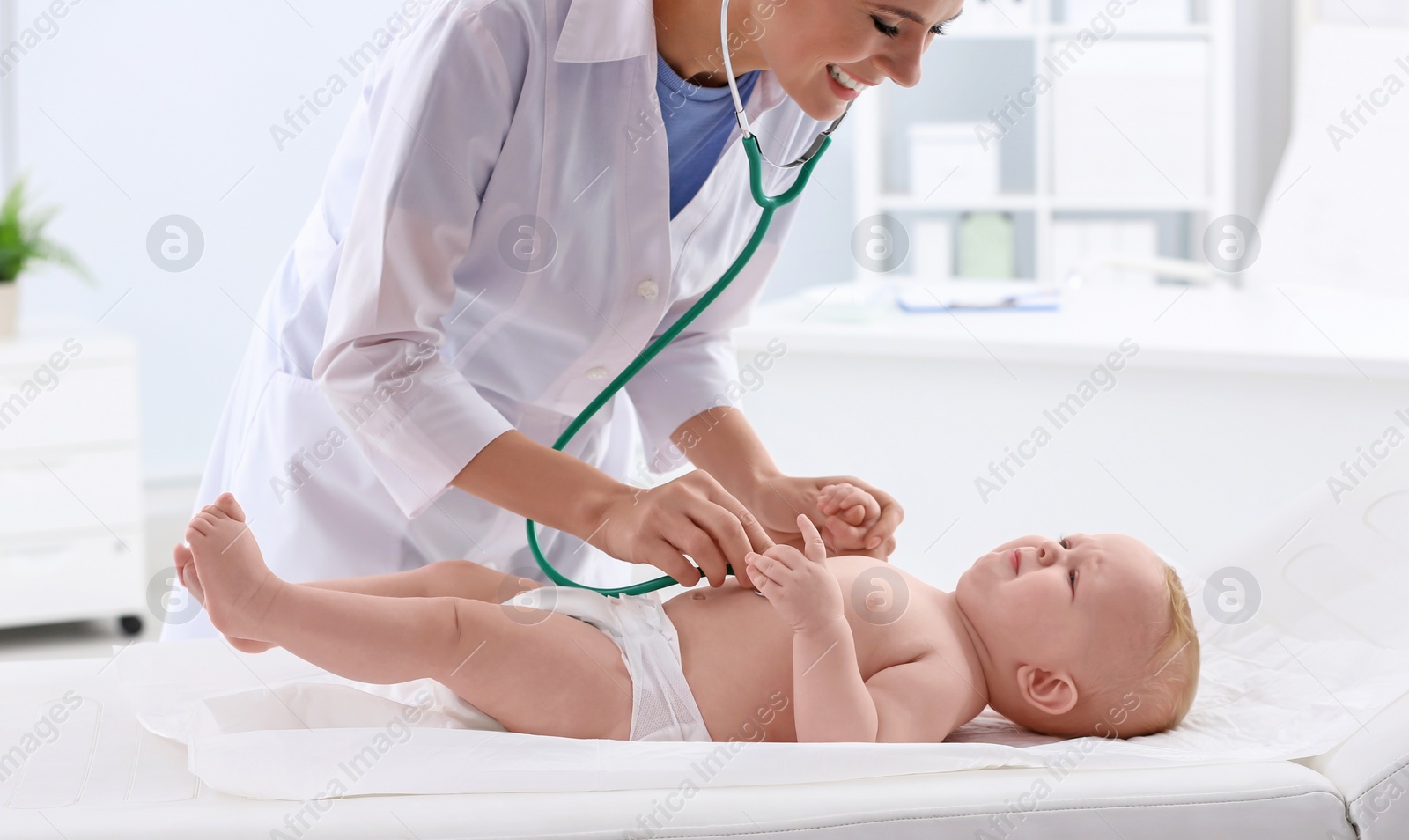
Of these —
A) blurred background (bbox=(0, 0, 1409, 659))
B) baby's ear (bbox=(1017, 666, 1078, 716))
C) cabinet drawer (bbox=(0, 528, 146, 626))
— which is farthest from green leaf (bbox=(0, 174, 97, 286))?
baby's ear (bbox=(1017, 666, 1078, 716))

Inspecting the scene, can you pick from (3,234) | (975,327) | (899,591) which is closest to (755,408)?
(975,327)

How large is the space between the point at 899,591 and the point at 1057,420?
40.1 inches

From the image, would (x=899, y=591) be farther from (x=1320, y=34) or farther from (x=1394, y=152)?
(x=1320, y=34)

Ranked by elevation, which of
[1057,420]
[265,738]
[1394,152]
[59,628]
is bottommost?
[59,628]

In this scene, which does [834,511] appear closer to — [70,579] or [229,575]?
[229,575]

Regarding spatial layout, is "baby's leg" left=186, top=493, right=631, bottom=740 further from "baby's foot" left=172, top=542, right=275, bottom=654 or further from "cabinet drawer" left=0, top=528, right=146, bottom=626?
"cabinet drawer" left=0, top=528, right=146, bottom=626

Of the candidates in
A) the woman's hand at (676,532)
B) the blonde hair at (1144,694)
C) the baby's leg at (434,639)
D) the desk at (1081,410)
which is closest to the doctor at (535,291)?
the woman's hand at (676,532)

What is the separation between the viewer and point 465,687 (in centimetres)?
114

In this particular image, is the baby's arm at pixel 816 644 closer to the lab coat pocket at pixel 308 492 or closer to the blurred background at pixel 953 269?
the lab coat pocket at pixel 308 492

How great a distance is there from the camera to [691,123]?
4.00 ft

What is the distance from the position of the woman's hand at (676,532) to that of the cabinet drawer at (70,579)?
2.55 meters

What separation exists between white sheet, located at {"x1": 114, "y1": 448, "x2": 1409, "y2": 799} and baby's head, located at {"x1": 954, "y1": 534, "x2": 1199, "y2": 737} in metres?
0.04

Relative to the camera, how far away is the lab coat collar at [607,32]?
1088 millimetres

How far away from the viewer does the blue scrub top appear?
1186mm
